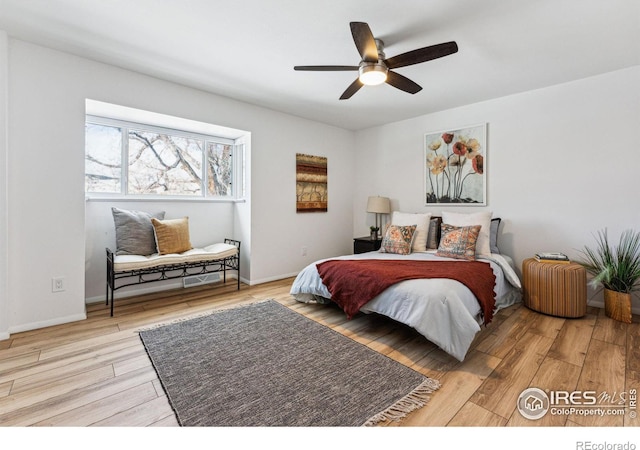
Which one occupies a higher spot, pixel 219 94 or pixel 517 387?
pixel 219 94

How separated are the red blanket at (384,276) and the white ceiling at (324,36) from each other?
6.31 ft

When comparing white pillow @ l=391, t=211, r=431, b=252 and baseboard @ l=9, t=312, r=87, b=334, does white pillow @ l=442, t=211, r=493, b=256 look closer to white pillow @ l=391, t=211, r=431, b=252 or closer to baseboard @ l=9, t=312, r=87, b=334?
white pillow @ l=391, t=211, r=431, b=252

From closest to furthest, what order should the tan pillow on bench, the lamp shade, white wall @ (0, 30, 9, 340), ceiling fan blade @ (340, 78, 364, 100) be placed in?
white wall @ (0, 30, 9, 340) → ceiling fan blade @ (340, 78, 364, 100) → the tan pillow on bench → the lamp shade

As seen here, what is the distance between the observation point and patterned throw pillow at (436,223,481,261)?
3.07 metres

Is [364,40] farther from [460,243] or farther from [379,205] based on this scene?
[379,205]

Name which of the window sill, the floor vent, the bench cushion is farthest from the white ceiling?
the floor vent

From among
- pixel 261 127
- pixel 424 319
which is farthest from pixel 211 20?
pixel 424 319

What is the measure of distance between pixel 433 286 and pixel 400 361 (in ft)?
1.92

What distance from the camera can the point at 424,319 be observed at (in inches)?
77.5

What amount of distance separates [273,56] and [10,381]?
3.02 meters

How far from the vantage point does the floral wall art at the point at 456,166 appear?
371 cm

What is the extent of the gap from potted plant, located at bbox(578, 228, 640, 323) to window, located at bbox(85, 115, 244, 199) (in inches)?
170
